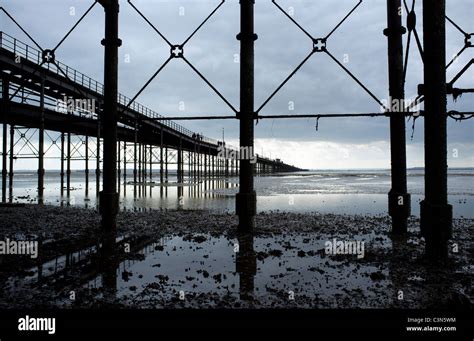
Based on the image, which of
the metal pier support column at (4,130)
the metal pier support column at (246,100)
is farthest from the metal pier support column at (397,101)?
the metal pier support column at (4,130)

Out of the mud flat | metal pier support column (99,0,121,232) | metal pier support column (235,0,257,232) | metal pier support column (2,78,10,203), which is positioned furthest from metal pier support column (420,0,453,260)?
metal pier support column (2,78,10,203)

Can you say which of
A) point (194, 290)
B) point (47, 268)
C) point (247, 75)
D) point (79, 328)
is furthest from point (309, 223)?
point (79, 328)

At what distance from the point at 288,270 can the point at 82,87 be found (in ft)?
63.9

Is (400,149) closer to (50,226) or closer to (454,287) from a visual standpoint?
(454,287)

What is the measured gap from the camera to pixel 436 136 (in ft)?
15.6

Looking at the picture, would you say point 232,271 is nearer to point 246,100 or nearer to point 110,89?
point 246,100

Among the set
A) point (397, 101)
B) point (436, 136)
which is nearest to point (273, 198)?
point (397, 101)

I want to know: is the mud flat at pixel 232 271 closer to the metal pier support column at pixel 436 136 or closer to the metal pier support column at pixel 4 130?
the metal pier support column at pixel 436 136

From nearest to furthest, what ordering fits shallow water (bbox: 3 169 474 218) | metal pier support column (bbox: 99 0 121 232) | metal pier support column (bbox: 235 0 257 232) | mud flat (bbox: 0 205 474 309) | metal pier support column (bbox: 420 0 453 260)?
mud flat (bbox: 0 205 474 309) → metal pier support column (bbox: 420 0 453 260) → metal pier support column (bbox: 235 0 257 232) → metal pier support column (bbox: 99 0 121 232) → shallow water (bbox: 3 169 474 218)

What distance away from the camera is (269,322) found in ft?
8.59

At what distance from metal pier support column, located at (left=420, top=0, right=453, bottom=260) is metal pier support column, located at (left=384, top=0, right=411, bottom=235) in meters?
2.18

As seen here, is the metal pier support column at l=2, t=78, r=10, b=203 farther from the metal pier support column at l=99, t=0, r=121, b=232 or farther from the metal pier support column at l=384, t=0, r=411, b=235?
the metal pier support column at l=384, t=0, r=411, b=235

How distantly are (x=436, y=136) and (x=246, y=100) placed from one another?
3594 mm

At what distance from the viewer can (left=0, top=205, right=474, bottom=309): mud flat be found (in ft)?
11.1
